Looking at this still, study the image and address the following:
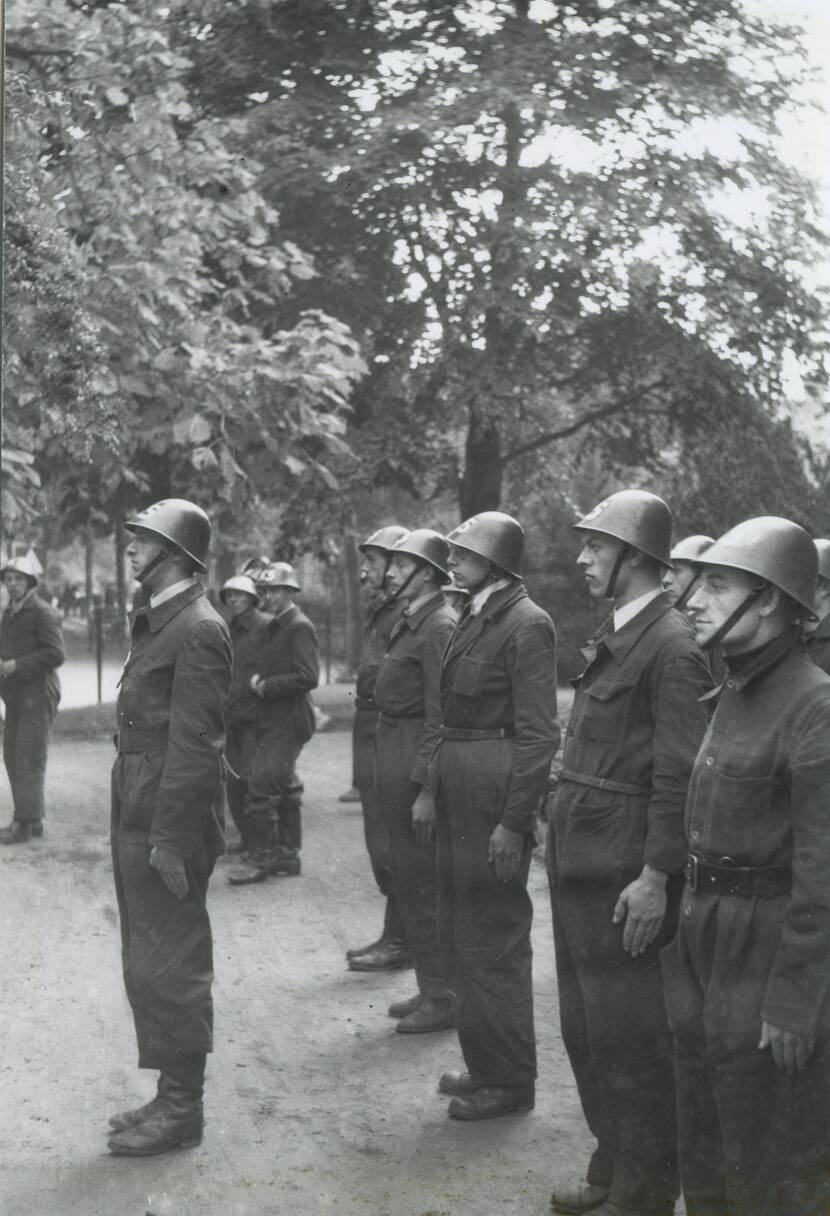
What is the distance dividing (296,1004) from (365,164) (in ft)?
24.1

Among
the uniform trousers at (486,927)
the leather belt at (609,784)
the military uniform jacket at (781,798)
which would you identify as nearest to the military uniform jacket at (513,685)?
the uniform trousers at (486,927)

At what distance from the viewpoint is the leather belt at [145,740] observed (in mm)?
4562

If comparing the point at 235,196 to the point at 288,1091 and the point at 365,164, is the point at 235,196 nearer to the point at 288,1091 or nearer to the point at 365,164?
the point at 365,164

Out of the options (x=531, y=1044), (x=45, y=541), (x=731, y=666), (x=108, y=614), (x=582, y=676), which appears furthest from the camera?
(x=108, y=614)

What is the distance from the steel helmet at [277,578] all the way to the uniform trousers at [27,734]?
5.64 ft

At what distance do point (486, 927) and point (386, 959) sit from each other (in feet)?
6.89

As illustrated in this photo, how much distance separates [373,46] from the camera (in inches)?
351

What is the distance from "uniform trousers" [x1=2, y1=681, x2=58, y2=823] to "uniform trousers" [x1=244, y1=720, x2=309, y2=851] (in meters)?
1.47

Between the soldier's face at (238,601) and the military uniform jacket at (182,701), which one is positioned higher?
the military uniform jacket at (182,701)

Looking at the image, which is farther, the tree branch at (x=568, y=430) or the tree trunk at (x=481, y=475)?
the tree branch at (x=568, y=430)

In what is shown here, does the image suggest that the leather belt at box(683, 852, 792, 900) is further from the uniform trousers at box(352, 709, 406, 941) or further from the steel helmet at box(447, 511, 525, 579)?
the uniform trousers at box(352, 709, 406, 941)

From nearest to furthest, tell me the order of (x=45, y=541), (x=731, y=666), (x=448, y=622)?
(x=731, y=666) → (x=448, y=622) → (x=45, y=541)

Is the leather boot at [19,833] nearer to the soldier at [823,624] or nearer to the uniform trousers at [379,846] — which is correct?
the uniform trousers at [379,846]

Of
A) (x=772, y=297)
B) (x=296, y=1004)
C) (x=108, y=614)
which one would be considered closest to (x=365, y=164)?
(x=772, y=297)
